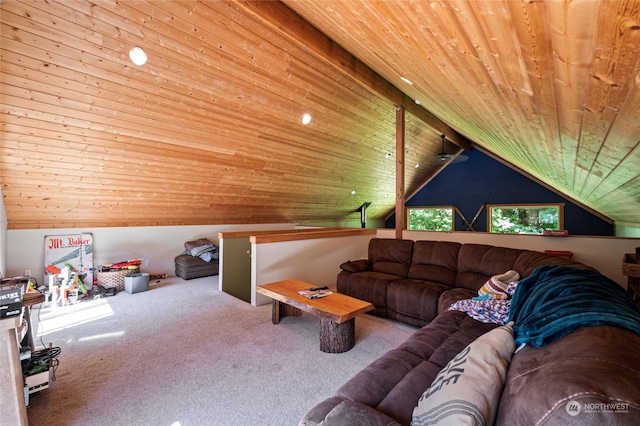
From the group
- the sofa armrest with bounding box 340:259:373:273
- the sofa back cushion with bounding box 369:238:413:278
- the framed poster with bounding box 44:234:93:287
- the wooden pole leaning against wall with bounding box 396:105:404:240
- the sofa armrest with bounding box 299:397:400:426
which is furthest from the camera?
the wooden pole leaning against wall with bounding box 396:105:404:240

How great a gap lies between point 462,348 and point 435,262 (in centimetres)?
194

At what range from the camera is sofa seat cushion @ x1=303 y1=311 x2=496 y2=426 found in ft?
4.36

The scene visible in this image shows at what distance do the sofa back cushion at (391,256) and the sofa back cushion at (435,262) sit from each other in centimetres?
11

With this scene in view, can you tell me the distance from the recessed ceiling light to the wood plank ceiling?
6cm

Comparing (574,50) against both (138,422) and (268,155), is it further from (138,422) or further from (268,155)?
(268,155)

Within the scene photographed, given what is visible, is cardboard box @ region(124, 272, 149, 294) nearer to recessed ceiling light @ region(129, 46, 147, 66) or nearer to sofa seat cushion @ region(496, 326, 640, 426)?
recessed ceiling light @ region(129, 46, 147, 66)

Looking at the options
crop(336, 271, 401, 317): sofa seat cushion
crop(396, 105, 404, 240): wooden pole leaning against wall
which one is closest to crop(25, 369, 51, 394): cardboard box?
crop(336, 271, 401, 317): sofa seat cushion

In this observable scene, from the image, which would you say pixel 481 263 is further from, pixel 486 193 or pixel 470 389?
pixel 486 193

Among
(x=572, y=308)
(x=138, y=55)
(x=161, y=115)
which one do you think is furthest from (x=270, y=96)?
(x=572, y=308)

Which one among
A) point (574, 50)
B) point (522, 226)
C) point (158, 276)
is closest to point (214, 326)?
point (158, 276)

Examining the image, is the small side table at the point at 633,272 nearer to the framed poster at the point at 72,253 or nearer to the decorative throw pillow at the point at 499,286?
the decorative throw pillow at the point at 499,286

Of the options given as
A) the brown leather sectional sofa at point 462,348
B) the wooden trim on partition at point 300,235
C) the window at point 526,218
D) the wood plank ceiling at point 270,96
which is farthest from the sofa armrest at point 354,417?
the window at point 526,218

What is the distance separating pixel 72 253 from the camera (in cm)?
489

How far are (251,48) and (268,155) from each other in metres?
1.98
